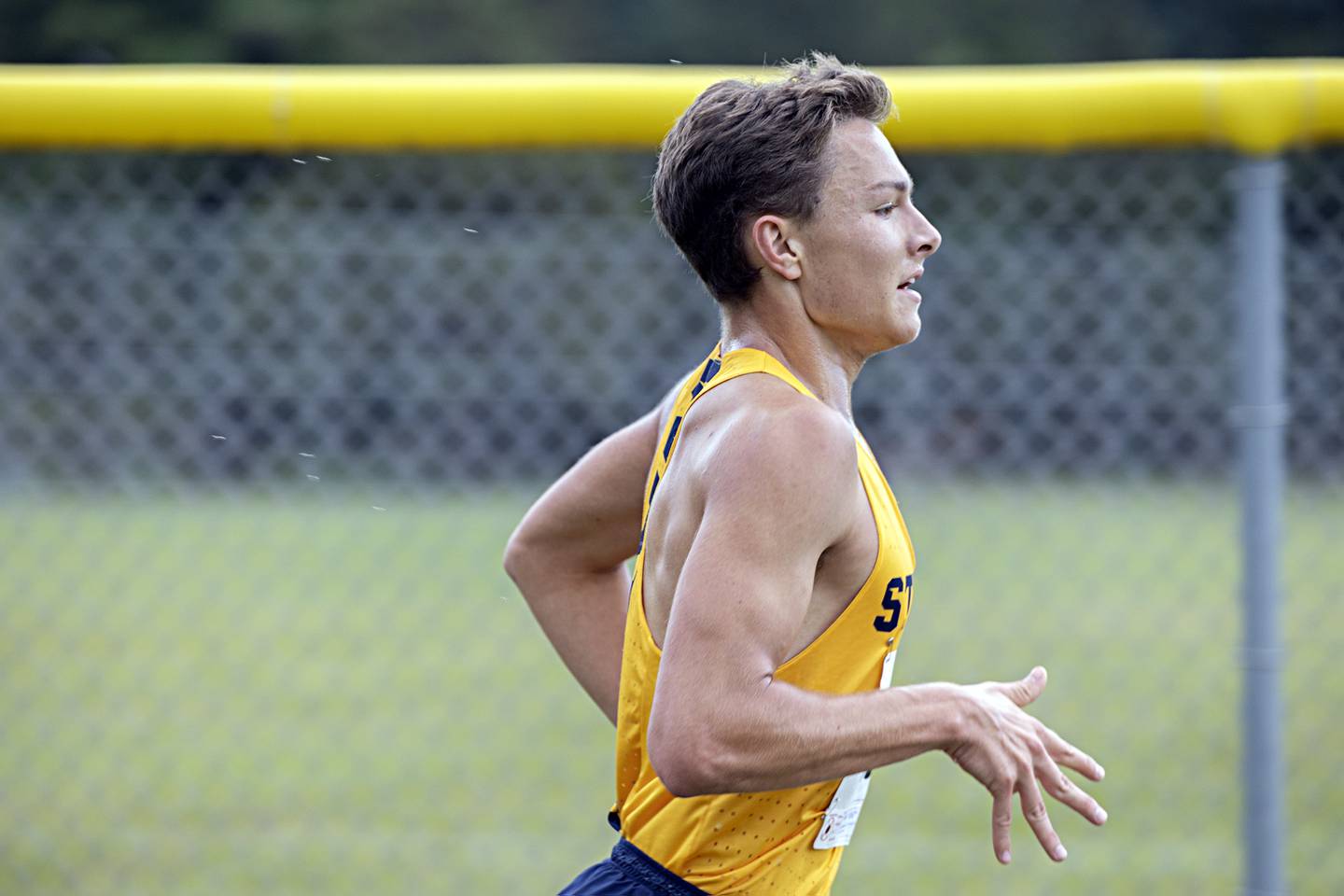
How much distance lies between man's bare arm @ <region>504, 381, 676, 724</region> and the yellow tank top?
329 millimetres

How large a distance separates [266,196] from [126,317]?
0.56 metres

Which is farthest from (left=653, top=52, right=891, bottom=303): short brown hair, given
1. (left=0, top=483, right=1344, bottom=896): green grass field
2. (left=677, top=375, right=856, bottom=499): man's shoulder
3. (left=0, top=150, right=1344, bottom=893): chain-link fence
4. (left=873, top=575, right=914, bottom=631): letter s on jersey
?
(left=0, top=483, right=1344, bottom=896): green grass field

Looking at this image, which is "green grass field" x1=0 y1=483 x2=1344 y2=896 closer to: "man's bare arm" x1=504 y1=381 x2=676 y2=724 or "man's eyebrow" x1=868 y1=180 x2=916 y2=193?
"man's bare arm" x1=504 y1=381 x2=676 y2=724

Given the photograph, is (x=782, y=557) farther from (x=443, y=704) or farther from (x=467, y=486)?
(x=443, y=704)

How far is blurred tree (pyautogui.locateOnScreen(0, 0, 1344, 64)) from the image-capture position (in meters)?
24.8

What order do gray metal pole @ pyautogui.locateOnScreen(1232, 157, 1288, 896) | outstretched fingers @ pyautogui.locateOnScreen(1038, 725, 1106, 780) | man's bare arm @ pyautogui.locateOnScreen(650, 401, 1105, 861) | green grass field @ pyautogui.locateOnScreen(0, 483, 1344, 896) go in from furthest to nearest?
green grass field @ pyautogui.locateOnScreen(0, 483, 1344, 896) < gray metal pole @ pyautogui.locateOnScreen(1232, 157, 1288, 896) < outstretched fingers @ pyautogui.locateOnScreen(1038, 725, 1106, 780) < man's bare arm @ pyautogui.locateOnScreen(650, 401, 1105, 861)

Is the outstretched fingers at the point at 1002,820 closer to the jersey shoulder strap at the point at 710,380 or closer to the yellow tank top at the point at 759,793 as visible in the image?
the yellow tank top at the point at 759,793

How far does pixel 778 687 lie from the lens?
5.83ft

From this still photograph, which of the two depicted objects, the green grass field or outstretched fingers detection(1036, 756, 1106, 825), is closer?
outstretched fingers detection(1036, 756, 1106, 825)

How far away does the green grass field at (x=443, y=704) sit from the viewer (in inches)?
183

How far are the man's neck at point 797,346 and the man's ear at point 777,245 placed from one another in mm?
80

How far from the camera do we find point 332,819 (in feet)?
17.1

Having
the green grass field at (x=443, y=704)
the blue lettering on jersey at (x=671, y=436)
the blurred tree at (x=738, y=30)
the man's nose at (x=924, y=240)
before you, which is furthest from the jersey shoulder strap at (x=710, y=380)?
the blurred tree at (x=738, y=30)

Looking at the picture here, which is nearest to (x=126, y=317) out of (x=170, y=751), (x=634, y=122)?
(x=634, y=122)
